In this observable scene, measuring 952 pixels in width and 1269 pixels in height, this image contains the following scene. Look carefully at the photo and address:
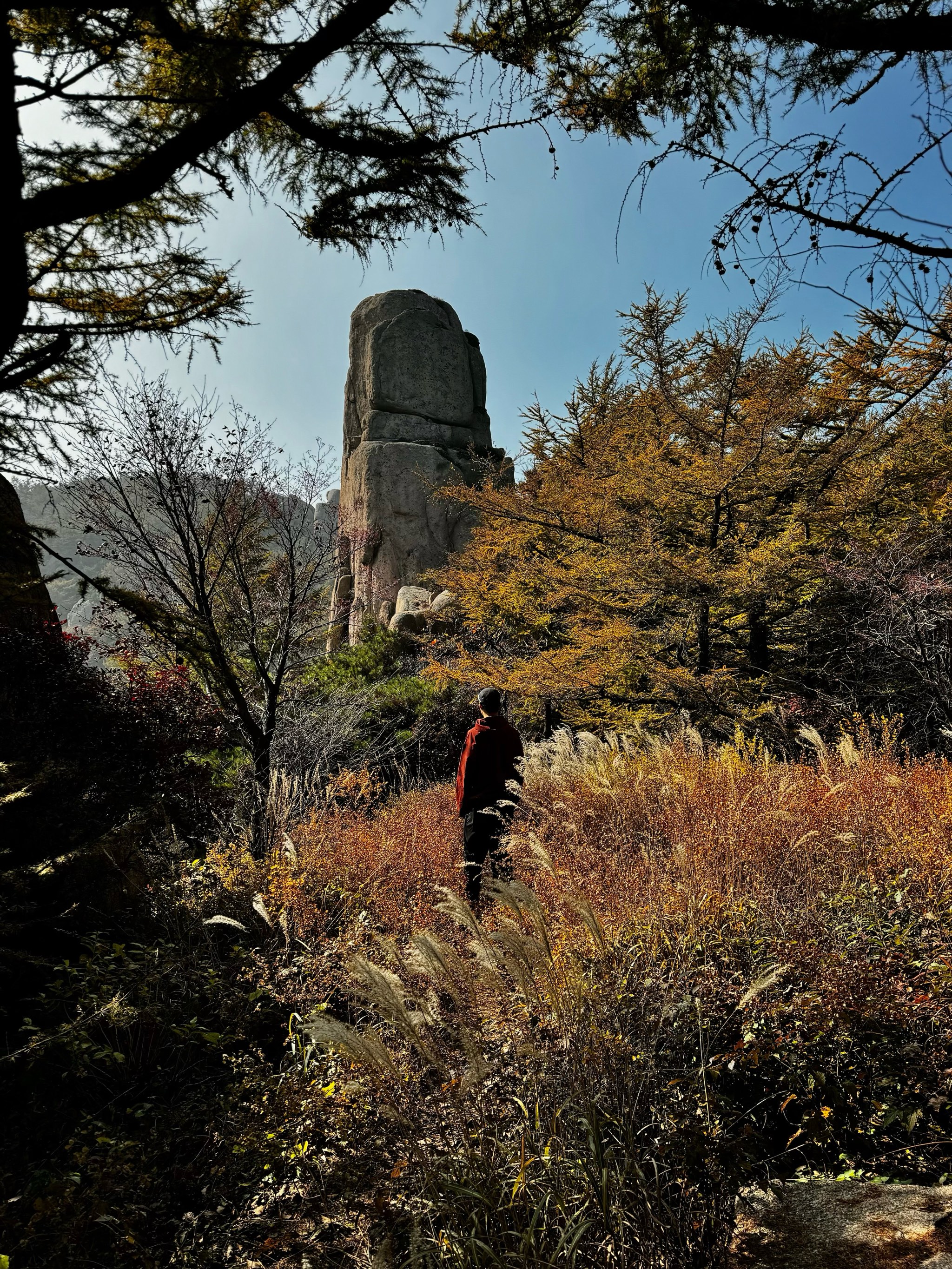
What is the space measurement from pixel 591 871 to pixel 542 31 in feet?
12.6

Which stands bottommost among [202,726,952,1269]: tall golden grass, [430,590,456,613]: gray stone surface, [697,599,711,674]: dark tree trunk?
[202,726,952,1269]: tall golden grass

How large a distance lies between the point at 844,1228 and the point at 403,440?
2188 cm

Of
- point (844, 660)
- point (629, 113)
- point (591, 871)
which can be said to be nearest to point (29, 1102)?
point (591, 871)

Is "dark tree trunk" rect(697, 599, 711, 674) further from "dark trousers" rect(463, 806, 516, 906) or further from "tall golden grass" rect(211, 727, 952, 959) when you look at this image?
"dark trousers" rect(463, 806, 516, 906)

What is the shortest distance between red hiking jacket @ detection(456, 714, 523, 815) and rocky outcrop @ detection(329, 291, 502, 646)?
14.4 m

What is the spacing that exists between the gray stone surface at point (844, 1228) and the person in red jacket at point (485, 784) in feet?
8.99

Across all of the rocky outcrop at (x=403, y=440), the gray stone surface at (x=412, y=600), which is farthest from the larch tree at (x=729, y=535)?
the rocky outcrop at (x=403, y=440)

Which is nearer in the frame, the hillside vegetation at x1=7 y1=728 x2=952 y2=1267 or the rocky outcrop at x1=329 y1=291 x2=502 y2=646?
the hillside vegetation at x1=7 y1=728 x2=952 y2=1267

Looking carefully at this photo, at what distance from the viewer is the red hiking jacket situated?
494 centimetres

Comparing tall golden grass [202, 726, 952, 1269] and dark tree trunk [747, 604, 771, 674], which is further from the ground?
dark tree trunk [747, 604, 771, 674]

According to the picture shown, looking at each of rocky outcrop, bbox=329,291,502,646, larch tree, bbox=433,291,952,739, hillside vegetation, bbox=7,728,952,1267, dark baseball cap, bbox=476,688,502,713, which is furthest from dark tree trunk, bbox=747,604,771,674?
rocky outcrop, bbox=329,291,502,646

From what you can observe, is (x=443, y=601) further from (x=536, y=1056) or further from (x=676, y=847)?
(x=536, y=1056)

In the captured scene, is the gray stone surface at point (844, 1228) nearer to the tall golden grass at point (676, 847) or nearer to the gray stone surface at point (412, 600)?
the tall golden grass at point (676, 847)

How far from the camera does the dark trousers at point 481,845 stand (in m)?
4.64
